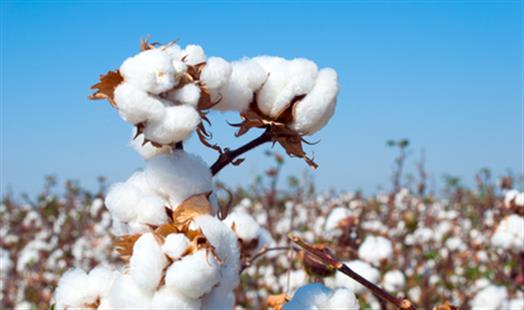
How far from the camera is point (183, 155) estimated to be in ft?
3.11

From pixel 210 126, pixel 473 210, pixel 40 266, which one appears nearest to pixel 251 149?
pixel 210 126

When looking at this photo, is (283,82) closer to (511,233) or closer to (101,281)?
(101,281)

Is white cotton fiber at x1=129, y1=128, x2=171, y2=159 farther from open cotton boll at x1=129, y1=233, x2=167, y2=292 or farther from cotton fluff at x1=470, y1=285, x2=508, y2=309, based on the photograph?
cotton fluff at x1=470, y1=285, x2=508, y2=309

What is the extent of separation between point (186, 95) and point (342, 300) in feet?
1.48

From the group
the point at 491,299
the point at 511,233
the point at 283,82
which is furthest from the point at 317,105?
the point at 491,299

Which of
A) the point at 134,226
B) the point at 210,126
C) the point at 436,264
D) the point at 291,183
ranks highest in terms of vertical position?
the point at 291,183

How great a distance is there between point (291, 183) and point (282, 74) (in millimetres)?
9628

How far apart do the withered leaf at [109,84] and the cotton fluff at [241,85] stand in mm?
136

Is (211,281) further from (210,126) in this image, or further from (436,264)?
(436,264)

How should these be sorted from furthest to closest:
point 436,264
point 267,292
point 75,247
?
point 75,247 → point 436,264 → point 267,292

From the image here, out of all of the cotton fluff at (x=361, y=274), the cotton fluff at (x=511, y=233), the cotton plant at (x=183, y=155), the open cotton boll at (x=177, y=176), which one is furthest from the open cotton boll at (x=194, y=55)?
the cotton fluff at (x=511, y=233)

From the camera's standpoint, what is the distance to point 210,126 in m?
0.97

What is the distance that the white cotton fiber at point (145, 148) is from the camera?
38.6 inches

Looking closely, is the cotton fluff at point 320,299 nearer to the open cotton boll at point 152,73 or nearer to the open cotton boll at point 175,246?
the open cotton boll at point 175,246
